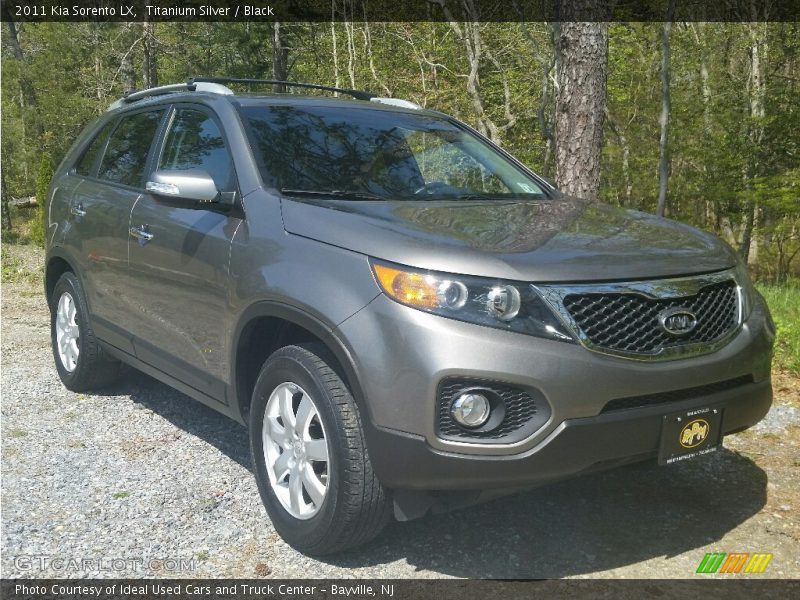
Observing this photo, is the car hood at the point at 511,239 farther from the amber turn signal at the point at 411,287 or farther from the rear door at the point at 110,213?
the rear door at the point at 110,213

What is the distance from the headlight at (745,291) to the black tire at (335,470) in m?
1.62

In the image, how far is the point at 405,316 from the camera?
2.77 m

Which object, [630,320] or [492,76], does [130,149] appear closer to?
[630,320]

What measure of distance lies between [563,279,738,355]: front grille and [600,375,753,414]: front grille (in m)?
0.17

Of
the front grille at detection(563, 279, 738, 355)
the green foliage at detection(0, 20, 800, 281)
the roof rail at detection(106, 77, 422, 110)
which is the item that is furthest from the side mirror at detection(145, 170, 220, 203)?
the green foliage at detection(0, 20, 800, 281)

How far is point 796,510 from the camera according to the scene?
3.85 m

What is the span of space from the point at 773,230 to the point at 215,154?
1663 cm

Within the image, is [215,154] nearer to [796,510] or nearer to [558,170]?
[796,510]

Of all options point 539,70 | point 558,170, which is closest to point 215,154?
point 558,170

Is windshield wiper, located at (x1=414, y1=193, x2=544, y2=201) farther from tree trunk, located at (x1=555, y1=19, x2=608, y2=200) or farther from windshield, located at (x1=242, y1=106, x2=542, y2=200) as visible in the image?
tree trunk, located at (x1=555, y1=19, x2=608, y2=200)

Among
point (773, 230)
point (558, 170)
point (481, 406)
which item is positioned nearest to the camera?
point (481, 406)

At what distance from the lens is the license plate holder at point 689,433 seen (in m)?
2.94

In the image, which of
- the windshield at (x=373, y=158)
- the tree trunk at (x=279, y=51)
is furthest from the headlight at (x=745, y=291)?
the tree trunk at (x=279, y=51)

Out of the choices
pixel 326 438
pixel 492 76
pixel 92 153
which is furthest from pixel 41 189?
pixel 492 76
